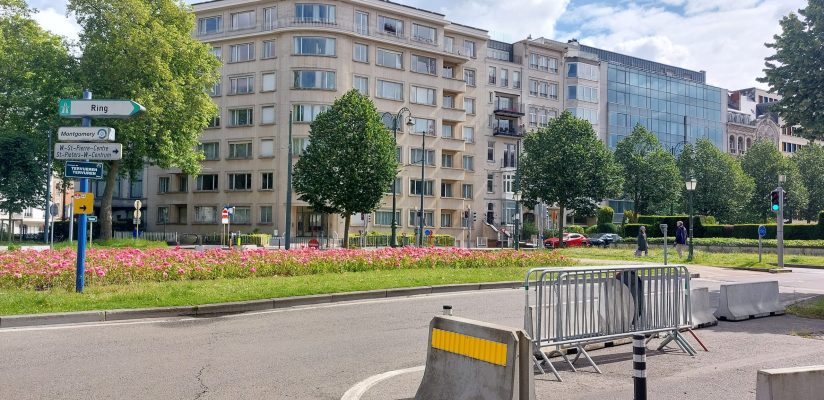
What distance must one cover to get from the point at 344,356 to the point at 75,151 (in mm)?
8299

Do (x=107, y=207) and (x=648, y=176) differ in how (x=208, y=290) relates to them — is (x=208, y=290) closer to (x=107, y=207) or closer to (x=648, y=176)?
(x=107, y=207)

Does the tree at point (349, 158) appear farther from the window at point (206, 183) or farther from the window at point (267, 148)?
the window at point (206, 183)

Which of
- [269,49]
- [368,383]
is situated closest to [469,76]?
[269,49]

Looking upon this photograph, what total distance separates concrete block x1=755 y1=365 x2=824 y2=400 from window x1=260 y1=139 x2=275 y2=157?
168ft

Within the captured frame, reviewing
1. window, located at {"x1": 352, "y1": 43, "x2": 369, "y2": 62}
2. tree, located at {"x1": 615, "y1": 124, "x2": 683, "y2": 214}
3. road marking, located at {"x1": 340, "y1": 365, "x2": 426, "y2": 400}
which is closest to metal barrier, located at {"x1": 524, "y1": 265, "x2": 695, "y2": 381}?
road marking, located at {"x1": 340, "y1": 365, "x2": 426, "y2": 400}

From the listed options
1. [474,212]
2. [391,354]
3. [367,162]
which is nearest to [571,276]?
[391,354]

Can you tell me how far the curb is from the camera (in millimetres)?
10445

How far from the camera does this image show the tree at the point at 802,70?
15.5 metres

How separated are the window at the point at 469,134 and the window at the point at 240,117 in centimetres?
2159

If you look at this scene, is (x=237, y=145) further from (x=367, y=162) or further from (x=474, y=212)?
(x=474, y=212)

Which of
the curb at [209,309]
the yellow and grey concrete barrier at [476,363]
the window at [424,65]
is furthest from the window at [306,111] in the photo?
the yellow and grey concrete barrier at [476,363]

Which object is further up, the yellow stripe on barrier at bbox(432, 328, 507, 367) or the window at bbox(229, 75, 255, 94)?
the window at bbox(229, 75, 255, 94)

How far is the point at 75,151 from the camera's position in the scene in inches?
521

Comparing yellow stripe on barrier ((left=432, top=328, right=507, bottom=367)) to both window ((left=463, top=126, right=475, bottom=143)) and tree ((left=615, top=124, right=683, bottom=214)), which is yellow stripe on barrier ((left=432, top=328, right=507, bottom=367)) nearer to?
window ((left=463, top=126, right=475, bottom=143))
